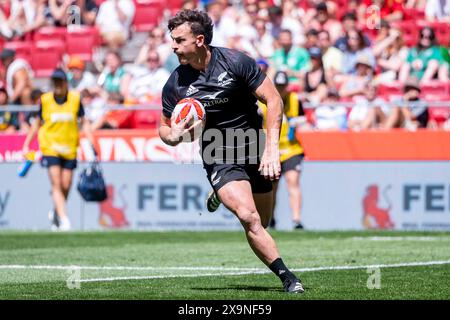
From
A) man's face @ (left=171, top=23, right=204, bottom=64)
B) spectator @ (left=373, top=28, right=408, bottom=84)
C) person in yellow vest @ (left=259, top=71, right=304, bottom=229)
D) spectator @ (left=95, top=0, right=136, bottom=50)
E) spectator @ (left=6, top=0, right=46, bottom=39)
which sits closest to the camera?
man's face @ (left=171, top=23, right=204, bottom=64)

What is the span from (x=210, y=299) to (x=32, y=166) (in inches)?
481

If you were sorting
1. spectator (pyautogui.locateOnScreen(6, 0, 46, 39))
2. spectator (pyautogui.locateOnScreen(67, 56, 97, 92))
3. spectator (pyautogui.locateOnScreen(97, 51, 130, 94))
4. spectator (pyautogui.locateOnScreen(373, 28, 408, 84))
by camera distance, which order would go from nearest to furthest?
spectator (pyautogui.locateOnScreen(373, 28, 408, 84)), spectator (pyautogui.locateOnScreen(67, 56, 97, 92)), spectator (pyautogui.locateOnScreen(97, 51, 130, 94)), spectator (pyautogui.locateOnScreen(6, 0, 46, 39))

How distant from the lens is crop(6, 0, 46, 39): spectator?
26.9 meters

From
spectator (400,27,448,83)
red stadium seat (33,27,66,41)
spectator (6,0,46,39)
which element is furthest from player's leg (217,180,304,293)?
spectator (6,0,46,39)

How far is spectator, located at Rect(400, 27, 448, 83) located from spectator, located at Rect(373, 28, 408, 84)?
146 mm

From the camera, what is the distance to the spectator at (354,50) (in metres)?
22.0

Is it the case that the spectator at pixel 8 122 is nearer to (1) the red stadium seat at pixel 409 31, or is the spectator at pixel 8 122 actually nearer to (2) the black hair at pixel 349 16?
(2) the black hair at pixel 349 16

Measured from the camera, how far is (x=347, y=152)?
19.5 meters

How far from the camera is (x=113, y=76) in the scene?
2367cm

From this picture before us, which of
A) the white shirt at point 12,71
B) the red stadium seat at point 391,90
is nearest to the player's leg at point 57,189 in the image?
the white shirt at point 12,71

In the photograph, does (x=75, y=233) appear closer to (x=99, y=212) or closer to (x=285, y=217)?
(x=99, y=212)

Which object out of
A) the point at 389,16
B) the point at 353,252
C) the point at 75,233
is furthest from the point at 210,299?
the point at 389,16

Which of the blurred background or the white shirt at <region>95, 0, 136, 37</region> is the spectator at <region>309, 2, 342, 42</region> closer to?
the blurred background

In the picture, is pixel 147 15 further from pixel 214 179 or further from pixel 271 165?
pixel 271 165
